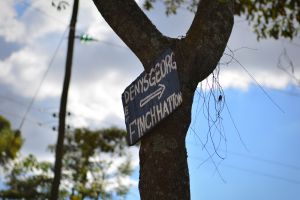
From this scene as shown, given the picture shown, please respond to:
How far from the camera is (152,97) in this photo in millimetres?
3416

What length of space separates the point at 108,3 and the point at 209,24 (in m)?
0.78

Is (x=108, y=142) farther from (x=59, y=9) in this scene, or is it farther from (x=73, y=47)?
(x=59, y=9)

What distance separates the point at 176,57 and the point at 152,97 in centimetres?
33

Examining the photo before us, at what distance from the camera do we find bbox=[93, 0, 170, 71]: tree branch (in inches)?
139

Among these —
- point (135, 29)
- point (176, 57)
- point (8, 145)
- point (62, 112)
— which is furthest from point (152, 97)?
point (8, 145)

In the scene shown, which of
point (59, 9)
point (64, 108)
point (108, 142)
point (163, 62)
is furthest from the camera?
point (108, 142)

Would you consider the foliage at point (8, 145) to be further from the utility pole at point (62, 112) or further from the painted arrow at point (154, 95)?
the painted arrow at point (154, 95)

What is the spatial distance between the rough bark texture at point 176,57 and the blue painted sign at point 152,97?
0.07 meters

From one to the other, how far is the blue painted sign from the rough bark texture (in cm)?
7

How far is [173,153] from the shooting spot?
10.4 ft

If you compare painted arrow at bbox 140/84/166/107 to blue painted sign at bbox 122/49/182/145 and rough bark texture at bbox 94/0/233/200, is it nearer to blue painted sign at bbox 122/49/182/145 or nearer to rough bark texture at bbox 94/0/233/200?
blue painted sign at bbox 122/49/182/145

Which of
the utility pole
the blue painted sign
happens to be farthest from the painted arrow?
the utility pole

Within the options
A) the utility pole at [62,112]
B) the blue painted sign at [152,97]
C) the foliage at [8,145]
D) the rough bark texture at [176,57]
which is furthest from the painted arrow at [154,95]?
the foliage at [8,145]

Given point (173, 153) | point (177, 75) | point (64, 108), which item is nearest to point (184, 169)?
point (173, 153)
